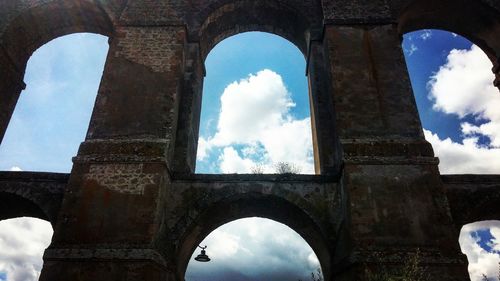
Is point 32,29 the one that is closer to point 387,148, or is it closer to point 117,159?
point 117,159

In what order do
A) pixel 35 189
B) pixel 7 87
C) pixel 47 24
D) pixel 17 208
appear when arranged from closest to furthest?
1. pixel 35 189
2. pixel 17 208
3. pixel 7 87
4. pixel 47 24

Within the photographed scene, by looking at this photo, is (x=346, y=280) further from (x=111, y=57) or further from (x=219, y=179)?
(x=111, y=57)

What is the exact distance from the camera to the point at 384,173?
7.26m

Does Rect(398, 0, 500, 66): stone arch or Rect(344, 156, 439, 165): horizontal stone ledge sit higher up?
Rect(398, 0, 500, 66): stone arch

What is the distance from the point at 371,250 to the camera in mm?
6465

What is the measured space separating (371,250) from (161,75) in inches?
229

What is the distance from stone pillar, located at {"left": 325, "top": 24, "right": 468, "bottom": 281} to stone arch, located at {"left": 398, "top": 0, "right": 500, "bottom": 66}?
248cm

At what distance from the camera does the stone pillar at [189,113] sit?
8.68 m

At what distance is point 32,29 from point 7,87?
6.06ft


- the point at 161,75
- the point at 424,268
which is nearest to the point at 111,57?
the point at 161,75

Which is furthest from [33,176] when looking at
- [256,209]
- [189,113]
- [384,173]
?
[384,173]

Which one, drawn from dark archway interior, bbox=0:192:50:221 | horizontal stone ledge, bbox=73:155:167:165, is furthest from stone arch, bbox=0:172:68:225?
horizontal stone ledge, bbox=73:155:167:165

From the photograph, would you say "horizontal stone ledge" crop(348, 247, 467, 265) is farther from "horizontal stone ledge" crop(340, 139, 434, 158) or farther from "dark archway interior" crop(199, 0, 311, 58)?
"dark archway interior" crop(199, 0, 311, 58)

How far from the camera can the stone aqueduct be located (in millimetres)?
6727
